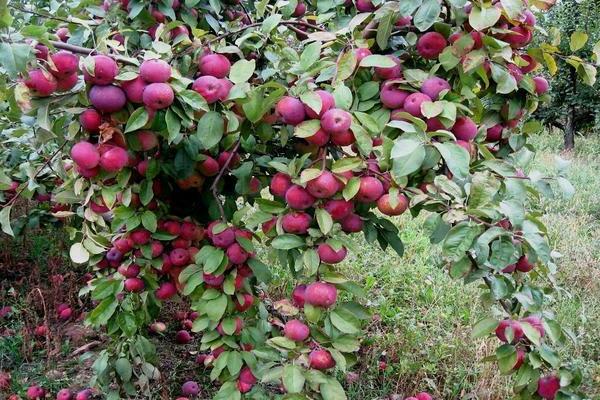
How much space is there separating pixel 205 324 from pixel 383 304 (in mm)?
1593

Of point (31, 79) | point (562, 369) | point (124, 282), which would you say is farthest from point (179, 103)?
point (562, 369)

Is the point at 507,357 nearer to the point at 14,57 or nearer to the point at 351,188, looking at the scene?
the point at 351,188

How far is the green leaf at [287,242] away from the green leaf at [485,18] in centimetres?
49

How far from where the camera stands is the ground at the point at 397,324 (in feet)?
7.34

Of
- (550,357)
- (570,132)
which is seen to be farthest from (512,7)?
(570,132)

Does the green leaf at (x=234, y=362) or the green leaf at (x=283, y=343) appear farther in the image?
the green leaf at (x=234, y=362)

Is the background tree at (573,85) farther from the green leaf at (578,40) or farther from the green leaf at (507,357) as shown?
the green leaf at (507,357)

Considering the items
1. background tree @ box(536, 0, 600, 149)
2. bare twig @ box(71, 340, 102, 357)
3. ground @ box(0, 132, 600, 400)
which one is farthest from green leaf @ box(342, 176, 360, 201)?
background tree @ box(536, 0, 600, 149)

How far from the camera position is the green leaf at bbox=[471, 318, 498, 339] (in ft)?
3.76

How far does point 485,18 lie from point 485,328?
60cm

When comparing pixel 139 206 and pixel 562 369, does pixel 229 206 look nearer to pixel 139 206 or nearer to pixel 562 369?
pixel 139 206

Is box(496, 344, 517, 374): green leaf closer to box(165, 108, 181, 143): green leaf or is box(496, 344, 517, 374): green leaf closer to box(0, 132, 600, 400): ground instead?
box(165, 108, 181, 143): green leaf

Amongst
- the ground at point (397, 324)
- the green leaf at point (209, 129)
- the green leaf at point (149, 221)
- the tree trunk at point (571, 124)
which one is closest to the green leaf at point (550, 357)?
the green leaf at point (209, 129)

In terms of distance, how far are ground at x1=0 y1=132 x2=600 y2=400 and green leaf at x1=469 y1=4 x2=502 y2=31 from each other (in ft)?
4.98
